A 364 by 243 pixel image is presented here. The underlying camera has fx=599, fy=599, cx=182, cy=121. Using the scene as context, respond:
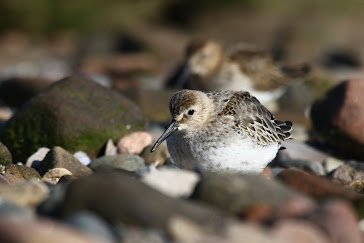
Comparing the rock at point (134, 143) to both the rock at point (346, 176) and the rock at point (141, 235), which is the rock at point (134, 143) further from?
the rock at point (141, 235)

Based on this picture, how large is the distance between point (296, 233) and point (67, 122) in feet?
16.9

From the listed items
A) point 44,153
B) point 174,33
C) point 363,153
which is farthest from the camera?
point 174,33

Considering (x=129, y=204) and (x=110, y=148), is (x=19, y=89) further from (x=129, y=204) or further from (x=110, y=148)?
(x=129, y=204)

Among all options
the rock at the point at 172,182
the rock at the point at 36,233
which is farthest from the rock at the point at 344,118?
the rock at the point at 36,233

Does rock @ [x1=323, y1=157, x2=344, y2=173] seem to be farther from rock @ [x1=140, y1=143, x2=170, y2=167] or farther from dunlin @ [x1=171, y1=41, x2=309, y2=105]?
dunlin @ [x1=171, y1=41, x2=309, y2=105]

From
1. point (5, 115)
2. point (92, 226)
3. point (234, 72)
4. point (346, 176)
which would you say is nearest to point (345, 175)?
point (346, 176)

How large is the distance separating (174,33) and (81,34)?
3.56 meters

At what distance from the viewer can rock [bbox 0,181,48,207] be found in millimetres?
4527

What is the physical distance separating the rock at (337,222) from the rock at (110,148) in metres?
4.75

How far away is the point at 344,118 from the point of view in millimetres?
8961

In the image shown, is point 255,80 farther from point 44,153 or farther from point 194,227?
point 194,227

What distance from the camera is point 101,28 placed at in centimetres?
2267

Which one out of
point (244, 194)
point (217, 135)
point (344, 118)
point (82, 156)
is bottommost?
point (82, 156)

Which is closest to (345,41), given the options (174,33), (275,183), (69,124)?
(174,33)
